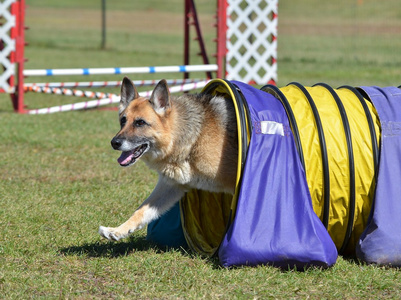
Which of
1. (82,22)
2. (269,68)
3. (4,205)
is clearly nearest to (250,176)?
(4,205)

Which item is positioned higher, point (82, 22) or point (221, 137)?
point (82, 22)

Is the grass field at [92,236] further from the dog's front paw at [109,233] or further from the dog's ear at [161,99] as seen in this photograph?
the dog's ear at [161,99]

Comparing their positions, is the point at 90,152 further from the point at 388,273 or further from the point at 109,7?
the point at 109,7

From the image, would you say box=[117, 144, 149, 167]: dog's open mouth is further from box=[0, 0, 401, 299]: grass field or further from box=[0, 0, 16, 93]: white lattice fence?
box=[0, 0, 16, 93]: white lattice fence

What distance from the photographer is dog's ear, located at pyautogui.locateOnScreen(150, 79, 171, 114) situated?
4.95 metres

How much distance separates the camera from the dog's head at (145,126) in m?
4.85

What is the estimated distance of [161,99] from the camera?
5012 millimetres

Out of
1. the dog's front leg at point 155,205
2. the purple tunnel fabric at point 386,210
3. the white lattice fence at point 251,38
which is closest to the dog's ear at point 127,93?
the dog's front leg at point 155,205

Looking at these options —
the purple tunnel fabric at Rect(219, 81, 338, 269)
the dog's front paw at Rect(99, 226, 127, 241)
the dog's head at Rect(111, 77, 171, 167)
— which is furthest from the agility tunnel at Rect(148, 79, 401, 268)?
the dog's front paw at Rect(99, 226, 127, 241)

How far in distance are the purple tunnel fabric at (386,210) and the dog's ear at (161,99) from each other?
1653 millimetres

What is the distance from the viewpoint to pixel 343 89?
18.2 ft

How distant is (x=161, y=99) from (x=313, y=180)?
1.31 metres

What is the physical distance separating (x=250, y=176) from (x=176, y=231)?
1.19m

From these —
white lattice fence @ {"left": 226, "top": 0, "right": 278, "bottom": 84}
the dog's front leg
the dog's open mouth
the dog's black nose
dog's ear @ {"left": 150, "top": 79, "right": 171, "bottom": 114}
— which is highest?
white lattice fence @ {"left": 226, "top": 0, "right": 278, "bottom": 84}
